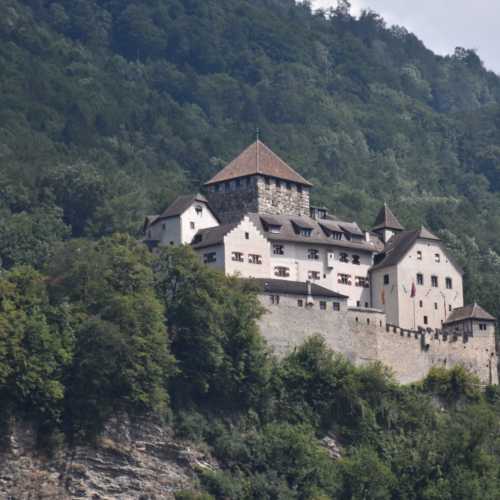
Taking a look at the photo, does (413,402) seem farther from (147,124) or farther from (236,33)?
(236,33)

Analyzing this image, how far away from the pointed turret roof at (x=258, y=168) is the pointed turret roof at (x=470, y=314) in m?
11.2

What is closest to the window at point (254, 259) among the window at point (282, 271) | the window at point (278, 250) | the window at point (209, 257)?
the window at point (282, 271)

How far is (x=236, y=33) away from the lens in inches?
7096

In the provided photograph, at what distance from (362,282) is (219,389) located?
16.1m

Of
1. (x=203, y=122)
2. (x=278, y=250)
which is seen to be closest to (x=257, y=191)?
(x=278, y=250)

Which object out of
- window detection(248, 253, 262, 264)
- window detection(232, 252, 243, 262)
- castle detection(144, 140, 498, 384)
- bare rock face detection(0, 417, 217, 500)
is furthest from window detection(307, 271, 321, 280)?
bare rock face detection(0, 417, 217, 500)

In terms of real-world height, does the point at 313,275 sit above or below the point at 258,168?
below

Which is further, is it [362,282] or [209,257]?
[362,282]

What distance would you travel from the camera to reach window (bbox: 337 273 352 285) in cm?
9506

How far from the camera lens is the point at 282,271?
9312 cm

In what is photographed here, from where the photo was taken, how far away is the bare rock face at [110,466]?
246ft

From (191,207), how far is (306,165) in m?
58.1

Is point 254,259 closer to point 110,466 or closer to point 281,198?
point 281,198

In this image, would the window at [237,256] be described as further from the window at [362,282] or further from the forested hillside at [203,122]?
the forested hillside at [203,122]
